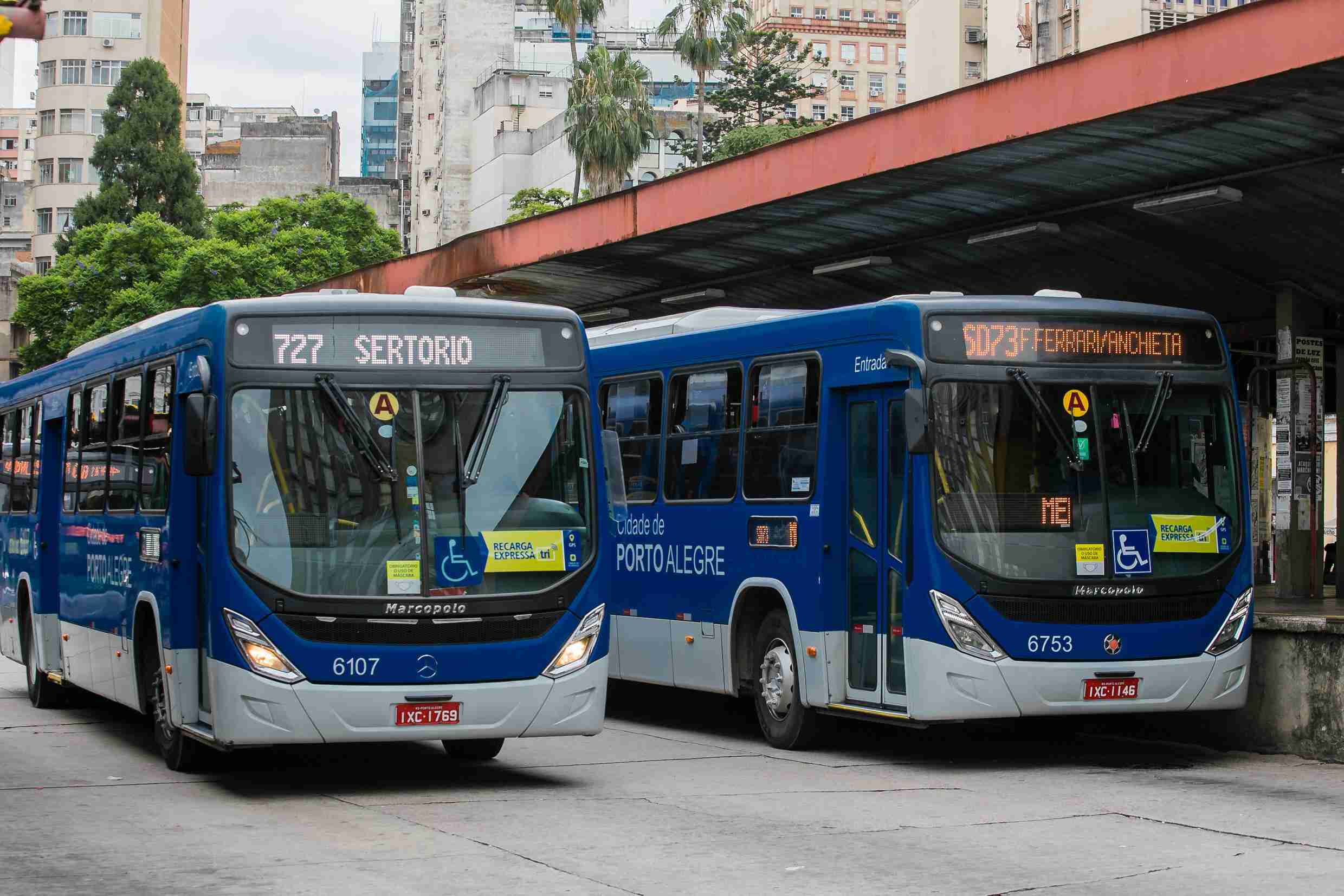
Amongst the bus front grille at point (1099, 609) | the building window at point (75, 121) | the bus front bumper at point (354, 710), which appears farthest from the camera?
the building window at point (75, 121)

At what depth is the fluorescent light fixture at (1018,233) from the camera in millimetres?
18609

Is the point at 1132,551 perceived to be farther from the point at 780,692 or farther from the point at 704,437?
the point at 704,437

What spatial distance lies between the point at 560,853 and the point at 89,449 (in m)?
7.16

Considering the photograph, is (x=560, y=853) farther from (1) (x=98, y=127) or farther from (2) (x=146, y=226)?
(1) (x=98, y=127)

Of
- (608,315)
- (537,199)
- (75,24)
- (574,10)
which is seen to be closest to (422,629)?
(608,315)

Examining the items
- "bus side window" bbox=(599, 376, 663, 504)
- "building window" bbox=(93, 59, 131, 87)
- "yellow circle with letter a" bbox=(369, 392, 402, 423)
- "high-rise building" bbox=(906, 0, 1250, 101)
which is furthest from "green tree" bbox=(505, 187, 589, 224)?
"yellow circle with letter a" bbox=(369, 392, 402, 423)

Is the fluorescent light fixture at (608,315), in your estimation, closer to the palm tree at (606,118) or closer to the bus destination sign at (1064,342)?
the bus destination sign at (1064,342)

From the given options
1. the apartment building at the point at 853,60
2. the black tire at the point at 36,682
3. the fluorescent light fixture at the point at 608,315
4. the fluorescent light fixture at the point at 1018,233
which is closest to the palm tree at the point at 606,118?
the fluorescent light fixture at the point at 608,315

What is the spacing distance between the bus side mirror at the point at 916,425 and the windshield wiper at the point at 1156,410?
1.52 meters

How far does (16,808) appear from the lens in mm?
10812

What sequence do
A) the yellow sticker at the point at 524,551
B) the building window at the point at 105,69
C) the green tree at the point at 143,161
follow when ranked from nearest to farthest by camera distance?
the yellow sticker at the point at 524,551 < the green tree at the point at 143,161 < the building window at the point at 105,69

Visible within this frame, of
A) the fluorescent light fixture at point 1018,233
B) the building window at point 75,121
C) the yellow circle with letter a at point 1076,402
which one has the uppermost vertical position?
the building window at point 75,121

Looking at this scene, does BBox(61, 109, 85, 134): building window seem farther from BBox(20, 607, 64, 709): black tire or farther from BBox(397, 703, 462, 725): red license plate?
BBox(397, 703, 462, 725): red license plate

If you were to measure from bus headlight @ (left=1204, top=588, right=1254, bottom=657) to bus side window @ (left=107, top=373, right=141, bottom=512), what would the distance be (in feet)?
23.6
